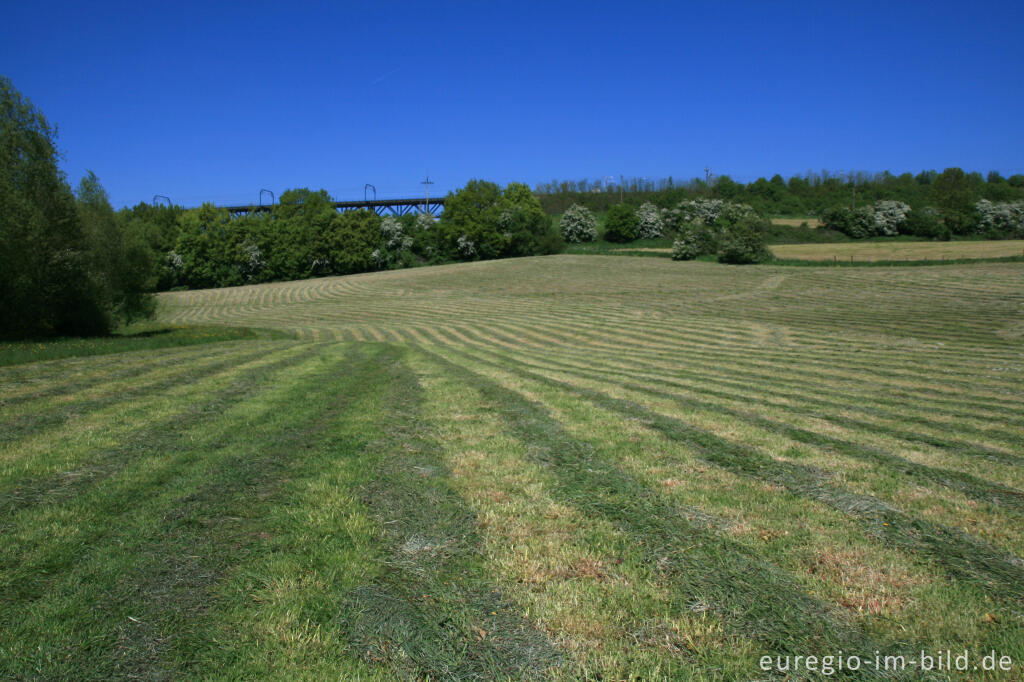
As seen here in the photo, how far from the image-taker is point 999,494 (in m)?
5.84

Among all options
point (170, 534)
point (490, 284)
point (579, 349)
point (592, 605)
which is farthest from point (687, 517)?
point (490, 284)

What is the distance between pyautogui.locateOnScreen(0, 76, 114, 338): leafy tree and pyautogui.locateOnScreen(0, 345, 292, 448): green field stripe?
1670 cm

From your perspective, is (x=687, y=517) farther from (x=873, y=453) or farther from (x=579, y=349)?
(x=579, y=349)

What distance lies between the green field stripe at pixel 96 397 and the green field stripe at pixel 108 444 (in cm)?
27

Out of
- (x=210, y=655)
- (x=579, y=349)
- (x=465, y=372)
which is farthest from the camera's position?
(x=579, y=349)

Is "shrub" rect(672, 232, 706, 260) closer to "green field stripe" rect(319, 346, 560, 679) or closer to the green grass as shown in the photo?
the green grass

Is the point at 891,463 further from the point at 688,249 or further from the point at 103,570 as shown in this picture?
the point at 688,249

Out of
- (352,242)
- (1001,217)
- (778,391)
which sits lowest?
(778,391)

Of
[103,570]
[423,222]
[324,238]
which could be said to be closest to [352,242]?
[324,238]

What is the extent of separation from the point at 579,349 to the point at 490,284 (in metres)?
39.7

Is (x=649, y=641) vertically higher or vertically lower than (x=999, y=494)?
higher

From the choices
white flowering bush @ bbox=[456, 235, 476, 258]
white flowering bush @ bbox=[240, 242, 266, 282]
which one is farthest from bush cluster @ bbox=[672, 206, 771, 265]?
white flowering bush @ bbox=[240, 242, 266, 282]

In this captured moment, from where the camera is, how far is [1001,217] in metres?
76.1

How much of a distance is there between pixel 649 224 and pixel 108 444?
102 meters
